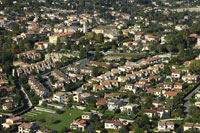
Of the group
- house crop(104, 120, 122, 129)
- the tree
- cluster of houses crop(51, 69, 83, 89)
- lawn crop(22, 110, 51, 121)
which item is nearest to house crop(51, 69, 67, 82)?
cluster of houses crop(51, 69, 83, 89)

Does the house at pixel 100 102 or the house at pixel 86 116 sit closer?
the house at pixel 86 116

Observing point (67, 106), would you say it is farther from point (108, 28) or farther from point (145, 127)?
point (108, 28)

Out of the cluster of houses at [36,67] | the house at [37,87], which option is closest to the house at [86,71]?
the cluster of houses at [36,67]

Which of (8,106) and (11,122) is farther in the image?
(8,106)

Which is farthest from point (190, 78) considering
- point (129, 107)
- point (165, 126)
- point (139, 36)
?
point (139, 36)

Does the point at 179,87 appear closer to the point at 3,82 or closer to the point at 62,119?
the point at 62,119

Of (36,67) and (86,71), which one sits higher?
(86,71)

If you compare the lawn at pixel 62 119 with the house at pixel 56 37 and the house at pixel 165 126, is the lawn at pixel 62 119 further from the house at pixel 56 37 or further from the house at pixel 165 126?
the house at pixel 56 37
